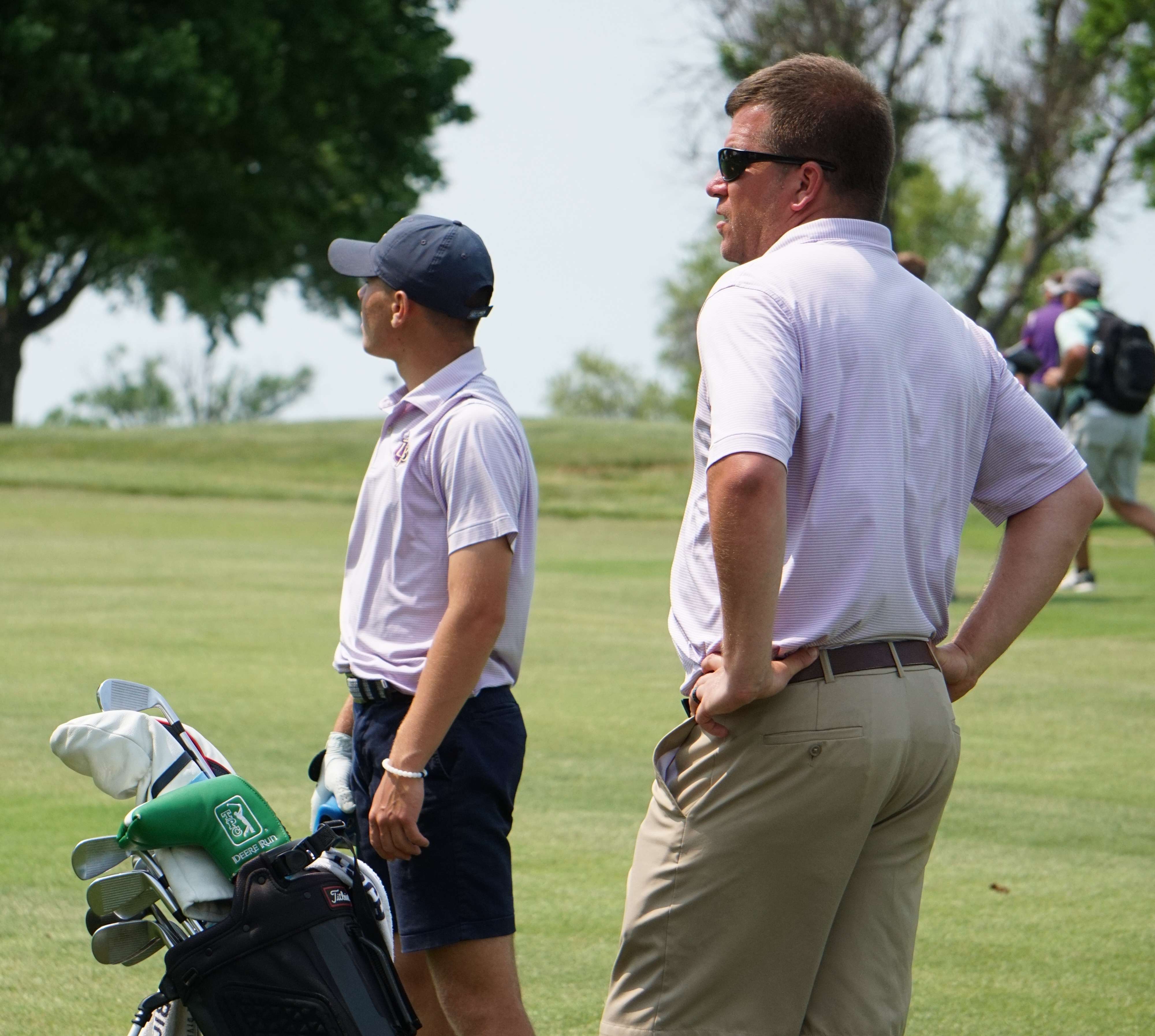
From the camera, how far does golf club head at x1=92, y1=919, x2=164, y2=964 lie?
298 centimetres

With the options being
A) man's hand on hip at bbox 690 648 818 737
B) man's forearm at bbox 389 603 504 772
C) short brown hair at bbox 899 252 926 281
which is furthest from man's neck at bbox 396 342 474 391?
short brown hair at bbox 899 252 926 281

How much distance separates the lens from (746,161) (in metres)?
2.97

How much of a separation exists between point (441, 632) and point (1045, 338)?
11.2m

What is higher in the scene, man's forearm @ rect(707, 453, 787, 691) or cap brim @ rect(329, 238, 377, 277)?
cap brim @ rect(329, 238, 377, 277)

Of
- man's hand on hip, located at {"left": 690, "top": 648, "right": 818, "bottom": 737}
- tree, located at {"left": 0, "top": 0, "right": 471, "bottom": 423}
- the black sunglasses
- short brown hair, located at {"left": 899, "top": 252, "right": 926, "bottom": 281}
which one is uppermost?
tree, located at {"left": 0, "top": 0, "right": 471, "bottom": 423}

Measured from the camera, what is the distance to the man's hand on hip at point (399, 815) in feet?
11.0

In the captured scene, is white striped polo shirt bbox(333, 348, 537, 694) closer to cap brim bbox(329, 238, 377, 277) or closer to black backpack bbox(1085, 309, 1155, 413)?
cap brim bbox(329, 238, 377, 277)

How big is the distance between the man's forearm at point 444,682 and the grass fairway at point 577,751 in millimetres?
788

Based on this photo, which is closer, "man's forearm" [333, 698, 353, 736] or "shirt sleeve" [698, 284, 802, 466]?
"shirt sleeve" [698, 284, 802, 466]

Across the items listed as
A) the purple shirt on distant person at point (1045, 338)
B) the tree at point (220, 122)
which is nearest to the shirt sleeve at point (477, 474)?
the purple shirt on distant person at point (1045, 338)

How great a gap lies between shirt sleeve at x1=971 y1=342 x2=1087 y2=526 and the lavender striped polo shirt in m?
0.23

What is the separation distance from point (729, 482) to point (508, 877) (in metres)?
1.26

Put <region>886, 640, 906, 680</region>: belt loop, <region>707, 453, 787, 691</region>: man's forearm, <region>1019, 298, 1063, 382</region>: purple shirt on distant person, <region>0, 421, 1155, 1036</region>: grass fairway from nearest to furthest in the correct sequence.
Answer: <region>707, 453, 787, 691</region>: man's forearm < <region>886, 640, 906, 680</region>: belt loop < <region>0, 421, 1155, 1036</region>: grass fairway < <region>1019, 298, 1063, 382</region>: purple shirt on distant person

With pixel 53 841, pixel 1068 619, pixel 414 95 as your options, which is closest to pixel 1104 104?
pixel 414 95
